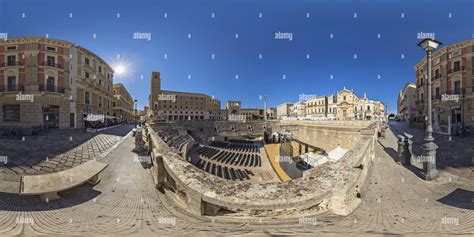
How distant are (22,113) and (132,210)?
22.6 meters

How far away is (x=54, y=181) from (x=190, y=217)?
3.80m

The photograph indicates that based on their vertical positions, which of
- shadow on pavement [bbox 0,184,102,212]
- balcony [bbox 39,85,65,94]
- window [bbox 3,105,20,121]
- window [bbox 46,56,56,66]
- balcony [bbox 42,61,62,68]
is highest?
window [bbox 46,56,56,66]

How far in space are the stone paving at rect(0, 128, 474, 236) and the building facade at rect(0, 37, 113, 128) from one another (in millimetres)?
19569

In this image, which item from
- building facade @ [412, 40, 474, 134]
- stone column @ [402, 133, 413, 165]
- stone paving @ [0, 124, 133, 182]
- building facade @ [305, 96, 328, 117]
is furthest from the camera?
building facade @ [305, 96, 328, 117]

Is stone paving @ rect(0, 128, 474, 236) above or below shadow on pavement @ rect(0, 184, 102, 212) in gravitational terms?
below

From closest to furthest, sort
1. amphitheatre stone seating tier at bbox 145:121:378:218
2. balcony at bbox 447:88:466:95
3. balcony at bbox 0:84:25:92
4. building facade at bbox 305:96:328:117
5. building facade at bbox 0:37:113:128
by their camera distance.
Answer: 1. amphitheatre stone seating tier at bbox 145:121:378:218
2. building facade at bbox 0:37:113:128
3. balcony at bbox 0:84:25:92
4. balcony at bbox 447:88:466:95
5. building facade at bbox 305:96:328:117

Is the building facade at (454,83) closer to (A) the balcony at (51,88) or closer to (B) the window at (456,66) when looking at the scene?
(B) the window at (456,66)

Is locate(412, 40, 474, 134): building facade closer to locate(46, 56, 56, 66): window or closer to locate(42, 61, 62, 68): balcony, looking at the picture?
locate(42, 61, 62, 68): balcony

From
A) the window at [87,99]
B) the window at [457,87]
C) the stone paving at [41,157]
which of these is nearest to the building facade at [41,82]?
the window at [87,99]

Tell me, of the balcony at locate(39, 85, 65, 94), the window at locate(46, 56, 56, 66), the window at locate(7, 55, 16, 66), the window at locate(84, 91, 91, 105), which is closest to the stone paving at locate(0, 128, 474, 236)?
the balcony at locate(39, 85, 65, 94)

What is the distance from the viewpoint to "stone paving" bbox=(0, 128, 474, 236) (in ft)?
10.4

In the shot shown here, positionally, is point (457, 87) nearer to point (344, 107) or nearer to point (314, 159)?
point (314, 159)

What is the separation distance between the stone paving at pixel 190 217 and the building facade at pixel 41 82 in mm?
19569

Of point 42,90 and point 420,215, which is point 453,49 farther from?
point 42,90
